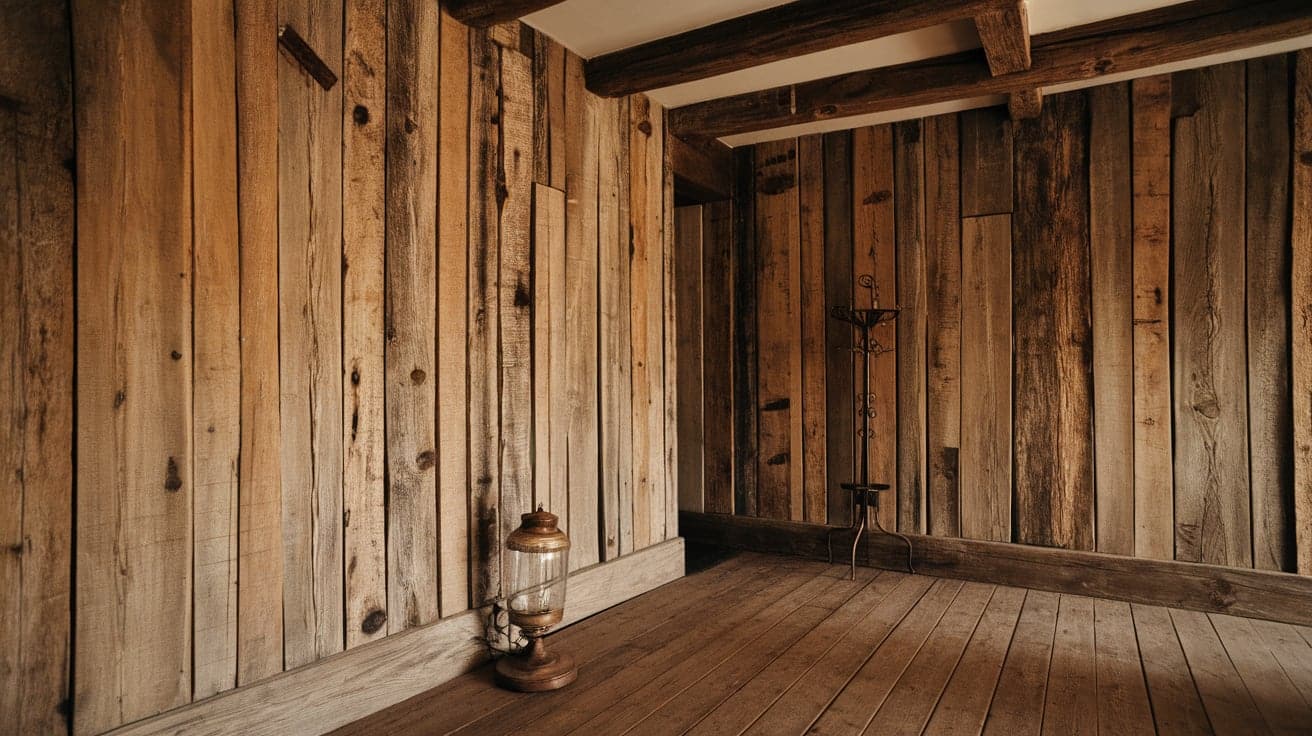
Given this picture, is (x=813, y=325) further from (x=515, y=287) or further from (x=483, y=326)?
(x=483, y=326)

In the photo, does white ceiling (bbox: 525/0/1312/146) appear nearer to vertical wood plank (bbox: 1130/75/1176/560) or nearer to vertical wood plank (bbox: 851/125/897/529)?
vertical wood plank (bbox: 1130/75/1176/560)

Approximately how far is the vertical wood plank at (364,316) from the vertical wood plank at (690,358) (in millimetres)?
2382

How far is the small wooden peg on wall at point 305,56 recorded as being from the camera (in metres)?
1.87

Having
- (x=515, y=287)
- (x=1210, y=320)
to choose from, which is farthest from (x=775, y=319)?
(x=1210, y=320)

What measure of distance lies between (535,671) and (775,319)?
2.47m

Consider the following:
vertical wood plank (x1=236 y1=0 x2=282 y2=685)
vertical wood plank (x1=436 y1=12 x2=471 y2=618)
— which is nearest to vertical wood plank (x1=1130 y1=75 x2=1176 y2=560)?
vertical wood plank (x1=436 y1=12 x2=471 y2=618)

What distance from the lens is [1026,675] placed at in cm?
230

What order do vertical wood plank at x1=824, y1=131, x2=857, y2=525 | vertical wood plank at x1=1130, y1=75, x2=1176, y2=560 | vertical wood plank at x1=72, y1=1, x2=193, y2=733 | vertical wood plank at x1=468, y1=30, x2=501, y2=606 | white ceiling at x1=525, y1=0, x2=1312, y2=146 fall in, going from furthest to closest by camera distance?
vertical wood plank at x1=824, y1=131, x2=857, y2=525 → vertical wood plank at x1=1130, y1=75, x2=1176, y2=560 → white ceiling at x1=525, y1=0, x2=1312, y2=146 → vertical wood plank at x1=468, y1=30, x2=501, y2=606 → vertical wood plank at x1=72, y1=1, x2=193, y2=733

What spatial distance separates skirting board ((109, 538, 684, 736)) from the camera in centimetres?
166

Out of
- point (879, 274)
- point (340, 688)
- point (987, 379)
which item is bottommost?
point (340, 688)

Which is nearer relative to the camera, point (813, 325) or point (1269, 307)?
point (1269, 307)

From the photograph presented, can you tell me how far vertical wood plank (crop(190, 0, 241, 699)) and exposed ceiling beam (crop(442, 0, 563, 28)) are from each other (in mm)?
765

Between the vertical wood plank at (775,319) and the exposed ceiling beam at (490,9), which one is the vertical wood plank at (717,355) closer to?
the vertical wood plank at (775,319)

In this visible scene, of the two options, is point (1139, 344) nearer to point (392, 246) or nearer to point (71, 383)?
point (392, 246)
